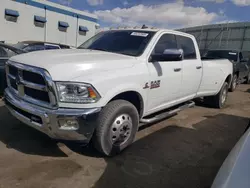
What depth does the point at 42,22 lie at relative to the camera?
21.0 metres

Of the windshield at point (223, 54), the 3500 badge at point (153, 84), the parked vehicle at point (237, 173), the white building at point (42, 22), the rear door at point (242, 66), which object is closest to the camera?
the parked vehicle at point (237, 173)

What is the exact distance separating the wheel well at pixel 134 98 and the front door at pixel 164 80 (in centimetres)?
18

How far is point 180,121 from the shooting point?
513 cm

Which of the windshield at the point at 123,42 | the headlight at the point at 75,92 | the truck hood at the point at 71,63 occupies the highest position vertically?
the windshield at the point at 123,42

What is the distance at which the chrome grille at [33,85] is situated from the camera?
8.43 feet

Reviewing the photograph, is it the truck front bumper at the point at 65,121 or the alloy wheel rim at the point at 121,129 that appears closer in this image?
the truck front bumper at the point at 65,121

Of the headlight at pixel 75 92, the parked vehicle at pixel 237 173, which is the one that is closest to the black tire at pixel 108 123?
the headlight at pixel 75 92

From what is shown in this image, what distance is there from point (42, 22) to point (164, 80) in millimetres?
20304

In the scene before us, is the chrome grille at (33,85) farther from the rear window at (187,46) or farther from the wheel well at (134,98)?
the rear window at (187,46)

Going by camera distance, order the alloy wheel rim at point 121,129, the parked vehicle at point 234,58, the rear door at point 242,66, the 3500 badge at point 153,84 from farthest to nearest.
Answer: the rear door at point 242,66 < the parked vehicle at point 234,58 < the 3500 badge at point 153,84 < the alloy wheel rim at point 121,129

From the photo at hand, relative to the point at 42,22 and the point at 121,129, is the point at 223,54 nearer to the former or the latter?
the point at 121,129

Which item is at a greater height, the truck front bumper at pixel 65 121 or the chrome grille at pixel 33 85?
the chrome grille at pixel 33 85

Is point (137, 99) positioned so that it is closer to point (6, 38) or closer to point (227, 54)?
point (227, 54)

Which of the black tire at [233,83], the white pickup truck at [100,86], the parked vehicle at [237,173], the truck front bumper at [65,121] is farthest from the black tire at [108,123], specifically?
the black tire at [233,83]
